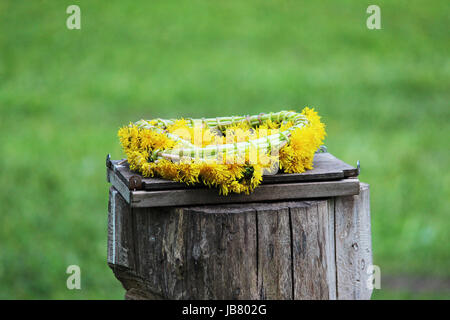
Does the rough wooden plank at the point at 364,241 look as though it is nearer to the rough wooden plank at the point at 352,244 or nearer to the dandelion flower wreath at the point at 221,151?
the rough wooden plank at the point at 352,244

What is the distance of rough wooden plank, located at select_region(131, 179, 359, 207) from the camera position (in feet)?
7.81

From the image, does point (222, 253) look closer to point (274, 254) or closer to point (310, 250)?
point (274, 254)

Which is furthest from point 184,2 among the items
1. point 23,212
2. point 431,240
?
point 431,240

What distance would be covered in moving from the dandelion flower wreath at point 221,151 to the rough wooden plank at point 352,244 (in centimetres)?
25

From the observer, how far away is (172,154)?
2.48m

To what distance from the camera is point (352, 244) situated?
8.79 feet

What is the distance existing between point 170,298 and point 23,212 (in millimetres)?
4153

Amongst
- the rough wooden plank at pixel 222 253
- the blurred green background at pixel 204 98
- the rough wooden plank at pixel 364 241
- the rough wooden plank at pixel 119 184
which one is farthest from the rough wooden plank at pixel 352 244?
the blurred green background at pixel 204 98

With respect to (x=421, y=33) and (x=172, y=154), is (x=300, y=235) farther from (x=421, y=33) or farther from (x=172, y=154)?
(x=421, y=33)

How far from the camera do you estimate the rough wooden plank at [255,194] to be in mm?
2381
